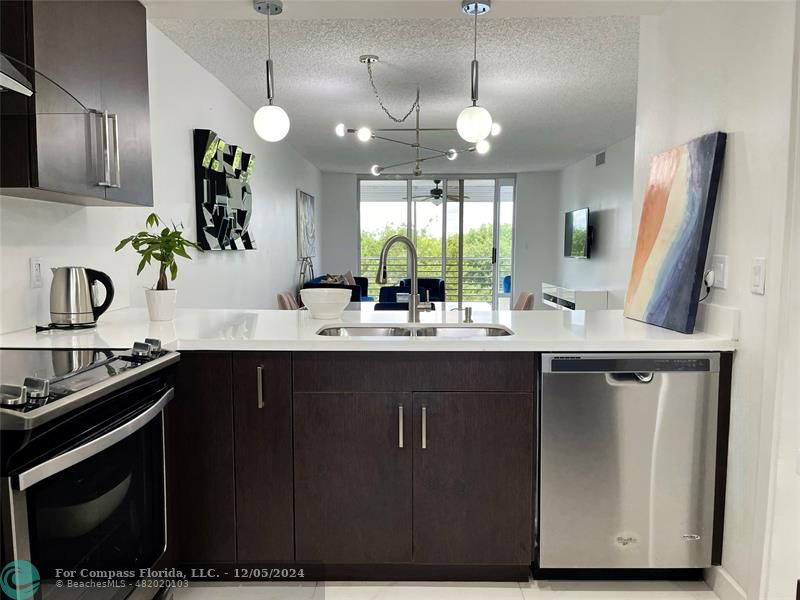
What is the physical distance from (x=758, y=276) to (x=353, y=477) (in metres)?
1.46

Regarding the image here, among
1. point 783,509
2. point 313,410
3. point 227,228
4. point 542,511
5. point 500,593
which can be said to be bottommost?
point 500,593

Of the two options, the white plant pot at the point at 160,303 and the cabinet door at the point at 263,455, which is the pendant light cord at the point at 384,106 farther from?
the cabinet door at the point at 263,455

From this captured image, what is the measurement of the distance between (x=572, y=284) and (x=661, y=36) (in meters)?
6.21

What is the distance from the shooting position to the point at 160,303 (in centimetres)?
229

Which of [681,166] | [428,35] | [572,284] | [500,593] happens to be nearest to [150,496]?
[500,593]

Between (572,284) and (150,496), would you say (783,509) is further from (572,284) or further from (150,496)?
(572,284)

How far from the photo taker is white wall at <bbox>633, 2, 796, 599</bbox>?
1647mm

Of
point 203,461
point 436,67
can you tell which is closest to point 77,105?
point 203,461

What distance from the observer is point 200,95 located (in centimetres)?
386

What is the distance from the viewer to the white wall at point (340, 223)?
9.62m

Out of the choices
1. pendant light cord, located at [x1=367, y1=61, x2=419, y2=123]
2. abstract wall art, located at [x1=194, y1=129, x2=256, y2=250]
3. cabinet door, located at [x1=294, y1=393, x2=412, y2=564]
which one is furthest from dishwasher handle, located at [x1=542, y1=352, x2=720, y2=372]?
pendant light cord, located at [x1=367, y1=61, x2=419, y2=123]

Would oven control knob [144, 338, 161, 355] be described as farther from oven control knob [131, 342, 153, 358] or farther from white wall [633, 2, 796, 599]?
white wall [633, 2, 796, 599]

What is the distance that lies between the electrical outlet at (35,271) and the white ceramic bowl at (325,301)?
971 millimetres

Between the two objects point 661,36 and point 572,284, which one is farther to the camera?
point 572,284
